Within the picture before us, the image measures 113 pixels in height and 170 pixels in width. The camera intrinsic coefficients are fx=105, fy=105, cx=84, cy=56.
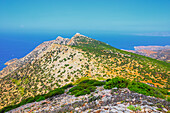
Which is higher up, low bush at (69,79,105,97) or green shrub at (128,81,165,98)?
green shrub at (128,81,165,98)

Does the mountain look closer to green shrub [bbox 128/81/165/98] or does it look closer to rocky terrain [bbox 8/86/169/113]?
green shrub [bbox 128/81/165/98]

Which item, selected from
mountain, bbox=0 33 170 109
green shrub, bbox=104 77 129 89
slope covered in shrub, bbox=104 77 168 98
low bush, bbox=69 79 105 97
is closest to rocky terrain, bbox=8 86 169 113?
slope covered in shrub, bbox=104 77 168 98

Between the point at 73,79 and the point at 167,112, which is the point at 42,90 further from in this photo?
the point at 167,112

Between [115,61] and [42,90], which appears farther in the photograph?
[115,61]

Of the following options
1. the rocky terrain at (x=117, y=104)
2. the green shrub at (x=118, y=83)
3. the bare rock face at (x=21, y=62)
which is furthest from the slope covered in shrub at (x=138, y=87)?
the bare rock face at (x=21, y=62)

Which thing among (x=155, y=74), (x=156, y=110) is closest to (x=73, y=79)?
(x=156, y=110)

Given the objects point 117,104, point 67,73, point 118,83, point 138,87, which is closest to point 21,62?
point 67,73

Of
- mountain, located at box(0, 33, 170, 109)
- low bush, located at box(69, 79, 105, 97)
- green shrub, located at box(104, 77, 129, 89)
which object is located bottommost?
mountain, located at box(0, 33, 170, 109)

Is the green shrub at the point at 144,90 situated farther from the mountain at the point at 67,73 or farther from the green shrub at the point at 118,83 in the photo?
the mountain at the point at 67,73

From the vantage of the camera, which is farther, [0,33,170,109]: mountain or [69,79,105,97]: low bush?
[0,33,170,109]: mountain

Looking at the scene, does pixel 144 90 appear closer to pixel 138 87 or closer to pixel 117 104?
pixel 138 87

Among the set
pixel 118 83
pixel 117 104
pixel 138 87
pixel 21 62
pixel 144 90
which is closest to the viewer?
pixel 117 104
